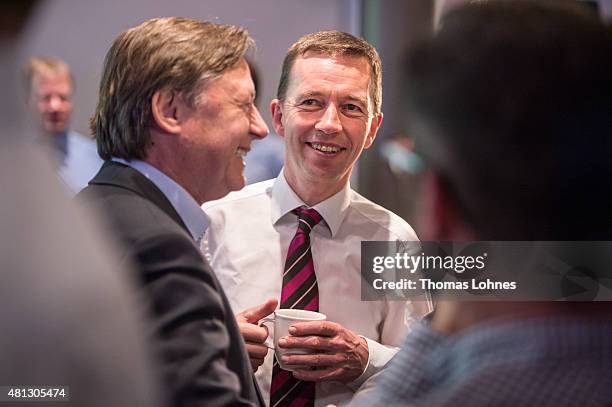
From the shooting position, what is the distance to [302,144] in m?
2.09

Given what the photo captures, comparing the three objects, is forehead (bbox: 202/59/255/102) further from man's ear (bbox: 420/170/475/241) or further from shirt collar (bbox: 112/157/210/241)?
man's ear (bbox: 420/170/475/241)

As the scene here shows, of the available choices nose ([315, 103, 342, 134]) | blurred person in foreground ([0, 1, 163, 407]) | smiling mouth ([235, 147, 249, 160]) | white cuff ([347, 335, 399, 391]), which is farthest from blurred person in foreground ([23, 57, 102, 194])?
blurred person in foreground ([0, 1, 163, 407])

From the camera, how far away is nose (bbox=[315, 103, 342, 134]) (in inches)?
81.1

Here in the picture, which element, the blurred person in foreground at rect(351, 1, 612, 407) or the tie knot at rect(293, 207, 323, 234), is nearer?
the blurred person in foreground at rect(351, 1, 612, 407)

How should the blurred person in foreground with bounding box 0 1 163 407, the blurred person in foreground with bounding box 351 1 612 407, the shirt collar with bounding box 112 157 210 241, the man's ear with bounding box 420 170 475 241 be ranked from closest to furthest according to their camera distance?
the blurred person in foreground with bounding box 0 1 163 407, the blurred person in foreground with bounding box 351 1 612 407, the man's ear with bounding box 420 170 475 241, the shirt collar with bounding box 112 157 210 241

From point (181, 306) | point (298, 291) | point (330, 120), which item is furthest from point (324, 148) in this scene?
point (181, 306)

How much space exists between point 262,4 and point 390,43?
0.35 m

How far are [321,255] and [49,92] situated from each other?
802mm

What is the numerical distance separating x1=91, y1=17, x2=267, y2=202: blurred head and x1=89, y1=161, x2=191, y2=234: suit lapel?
11 centimetres

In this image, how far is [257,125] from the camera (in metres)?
2.06

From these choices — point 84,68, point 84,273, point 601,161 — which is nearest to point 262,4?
point 84,68

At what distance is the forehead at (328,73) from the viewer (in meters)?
2.04

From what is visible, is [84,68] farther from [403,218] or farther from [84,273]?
[84,273]

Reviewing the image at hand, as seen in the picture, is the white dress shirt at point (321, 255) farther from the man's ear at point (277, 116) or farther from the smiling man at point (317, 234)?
the man's ear at point (277, 116)
